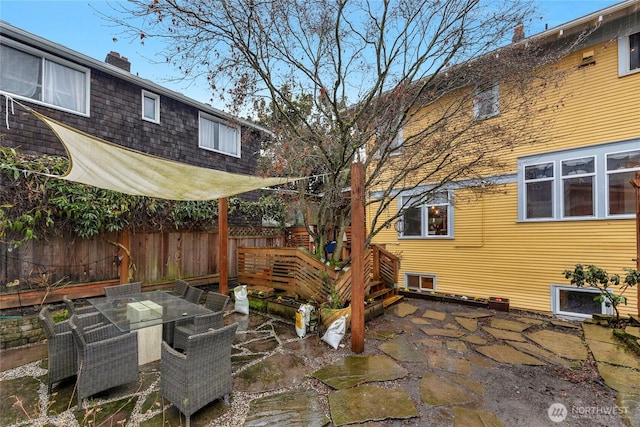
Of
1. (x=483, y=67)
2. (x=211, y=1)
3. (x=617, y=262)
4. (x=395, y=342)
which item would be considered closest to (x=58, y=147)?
(x=211, y=1)

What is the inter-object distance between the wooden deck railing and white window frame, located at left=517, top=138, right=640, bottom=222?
371 cm

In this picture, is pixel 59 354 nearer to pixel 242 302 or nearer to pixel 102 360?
pixel 102 360

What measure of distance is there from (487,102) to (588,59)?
9.93ft

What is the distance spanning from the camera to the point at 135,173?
11.9 feet

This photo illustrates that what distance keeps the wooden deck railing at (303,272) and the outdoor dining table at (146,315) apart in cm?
220

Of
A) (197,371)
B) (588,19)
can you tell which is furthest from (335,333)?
(588,19)

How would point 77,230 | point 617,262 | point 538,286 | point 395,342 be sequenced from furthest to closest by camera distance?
point 538,286
point 617,262
point 77,230
point 395,342

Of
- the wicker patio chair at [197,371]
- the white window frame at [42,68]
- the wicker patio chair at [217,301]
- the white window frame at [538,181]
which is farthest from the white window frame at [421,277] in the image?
the white window frame at [42,68]

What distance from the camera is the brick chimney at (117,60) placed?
321 inches

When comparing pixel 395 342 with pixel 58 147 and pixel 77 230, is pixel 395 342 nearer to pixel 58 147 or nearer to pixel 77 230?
Answer: pixel 77 230

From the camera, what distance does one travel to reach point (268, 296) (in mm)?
6414

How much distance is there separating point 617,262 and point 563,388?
14.8 feet

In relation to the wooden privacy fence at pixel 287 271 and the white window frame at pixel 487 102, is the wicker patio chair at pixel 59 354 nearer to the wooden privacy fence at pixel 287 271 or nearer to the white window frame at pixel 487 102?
the wooden privacy fence at pixel 287 271

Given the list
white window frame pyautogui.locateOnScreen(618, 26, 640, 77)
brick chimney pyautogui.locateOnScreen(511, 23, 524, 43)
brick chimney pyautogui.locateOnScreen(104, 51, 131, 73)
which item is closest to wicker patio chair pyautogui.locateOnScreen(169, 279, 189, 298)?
brick chimney pyautogui.locateOnScreen(104, 51, 131, 73)
